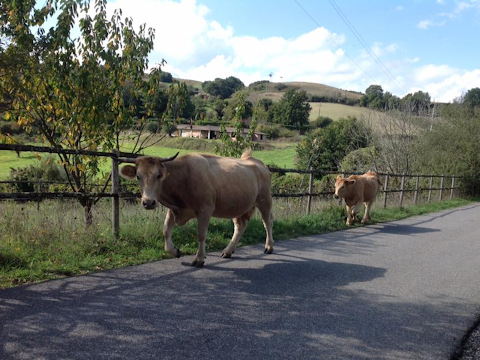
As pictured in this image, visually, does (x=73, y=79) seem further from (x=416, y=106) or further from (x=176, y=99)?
(x=416, y=106)

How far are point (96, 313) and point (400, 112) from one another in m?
31.6

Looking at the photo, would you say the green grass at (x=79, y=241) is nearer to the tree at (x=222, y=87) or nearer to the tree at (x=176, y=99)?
the tree at (x=176, y=99)

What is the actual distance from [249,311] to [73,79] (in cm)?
499

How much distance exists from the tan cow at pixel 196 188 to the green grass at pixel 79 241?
2.60 feet

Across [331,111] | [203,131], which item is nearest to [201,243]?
[203,131]

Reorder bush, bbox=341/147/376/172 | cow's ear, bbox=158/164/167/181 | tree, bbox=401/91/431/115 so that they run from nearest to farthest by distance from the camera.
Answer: cow's ear, bbox=158/164/167/181 → bush, bbox=341/147/376/172 → tree, bbox=401/91/431/115

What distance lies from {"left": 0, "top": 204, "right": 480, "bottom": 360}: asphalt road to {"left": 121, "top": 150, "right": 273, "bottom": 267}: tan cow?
2.15 ft

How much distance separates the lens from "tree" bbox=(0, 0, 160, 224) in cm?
639

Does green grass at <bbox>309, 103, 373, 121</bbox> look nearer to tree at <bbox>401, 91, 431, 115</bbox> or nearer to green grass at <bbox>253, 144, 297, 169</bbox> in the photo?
green grass at <bbox>253, 144, 297, 169</bbox>

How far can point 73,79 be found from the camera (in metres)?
6.93

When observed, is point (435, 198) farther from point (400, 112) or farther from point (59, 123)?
point (59, 123)

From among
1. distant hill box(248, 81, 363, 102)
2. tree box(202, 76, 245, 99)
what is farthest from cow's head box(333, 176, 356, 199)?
tree box(202, 76, 245, 99)

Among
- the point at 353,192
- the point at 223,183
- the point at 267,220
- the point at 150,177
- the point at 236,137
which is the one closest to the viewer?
the point at 150,177

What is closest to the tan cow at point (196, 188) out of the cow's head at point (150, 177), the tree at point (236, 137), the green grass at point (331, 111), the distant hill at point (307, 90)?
the cow's head at point (150, 177)
